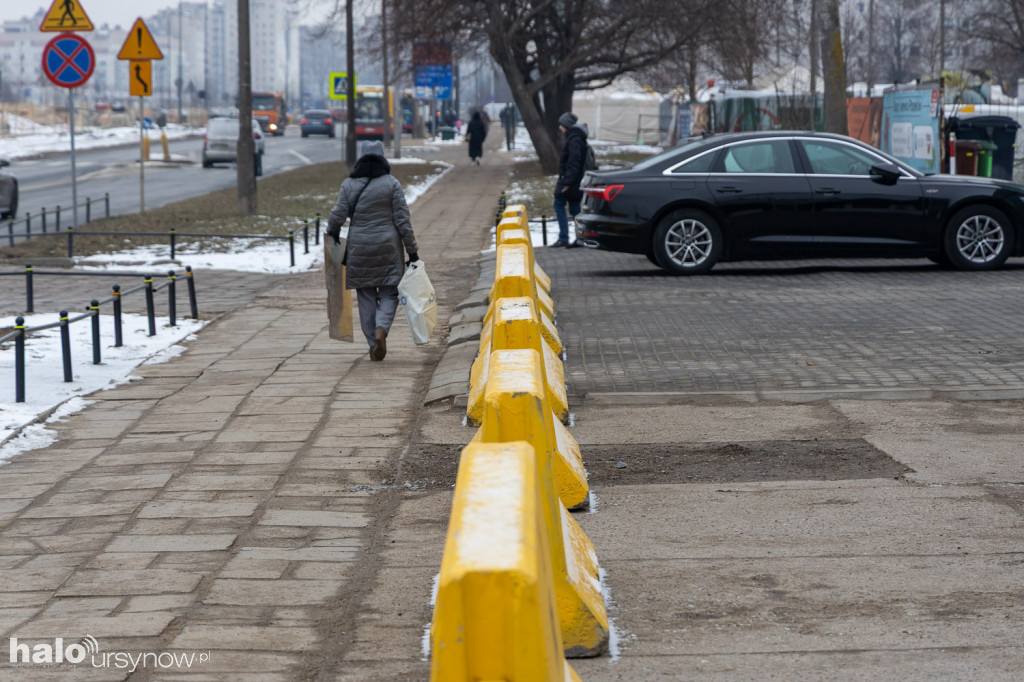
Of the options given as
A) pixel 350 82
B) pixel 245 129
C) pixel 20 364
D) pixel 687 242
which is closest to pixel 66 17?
pixel 245 129

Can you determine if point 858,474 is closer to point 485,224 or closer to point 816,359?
point 816,359

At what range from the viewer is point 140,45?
1947cm

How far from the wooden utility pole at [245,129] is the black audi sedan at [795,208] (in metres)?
10.1

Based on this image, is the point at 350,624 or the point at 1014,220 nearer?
the point at 350,624

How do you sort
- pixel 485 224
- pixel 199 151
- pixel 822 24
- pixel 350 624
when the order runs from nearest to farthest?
pixel 350 624
pixel 485 224
pixel 822 24
pixel 199 151

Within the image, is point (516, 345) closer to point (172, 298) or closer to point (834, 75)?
point (172, 298)

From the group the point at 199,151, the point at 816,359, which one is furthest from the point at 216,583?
the point at 199,151

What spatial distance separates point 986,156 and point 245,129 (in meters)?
12.2

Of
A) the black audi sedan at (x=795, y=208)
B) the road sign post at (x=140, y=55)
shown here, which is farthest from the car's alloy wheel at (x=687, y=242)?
→ the road sign post at (x=140, y=55)

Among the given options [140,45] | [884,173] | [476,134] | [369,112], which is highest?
[369,112]

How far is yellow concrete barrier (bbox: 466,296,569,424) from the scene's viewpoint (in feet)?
20.0

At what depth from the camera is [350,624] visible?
419 centimetres

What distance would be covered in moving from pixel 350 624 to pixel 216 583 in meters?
0.69

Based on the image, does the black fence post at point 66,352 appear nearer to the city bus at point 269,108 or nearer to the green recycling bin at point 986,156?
the green recycling bin at point 986,156
